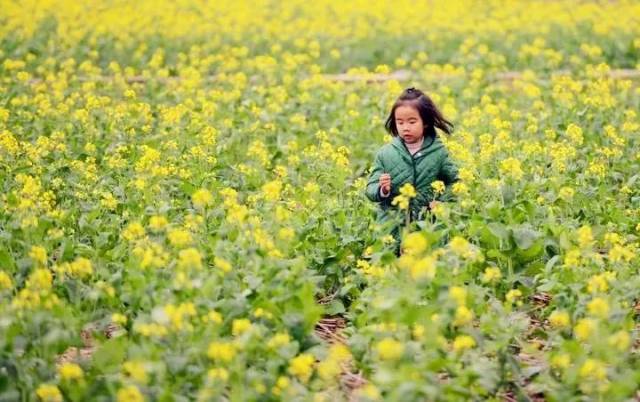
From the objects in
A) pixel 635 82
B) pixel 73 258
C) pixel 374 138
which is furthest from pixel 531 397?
pixel 635 82

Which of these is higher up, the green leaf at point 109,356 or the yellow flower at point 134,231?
the yellow flower at point 134,231

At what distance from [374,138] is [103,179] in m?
2.85

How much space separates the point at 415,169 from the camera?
20.9 ft

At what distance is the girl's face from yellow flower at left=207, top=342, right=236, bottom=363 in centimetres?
251

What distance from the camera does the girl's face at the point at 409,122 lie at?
6328 mm

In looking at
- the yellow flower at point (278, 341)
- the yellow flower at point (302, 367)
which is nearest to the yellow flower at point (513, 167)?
the yellow flower at point (278, 341)

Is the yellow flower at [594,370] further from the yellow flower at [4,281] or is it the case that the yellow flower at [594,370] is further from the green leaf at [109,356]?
the yellow flower at [4,281]

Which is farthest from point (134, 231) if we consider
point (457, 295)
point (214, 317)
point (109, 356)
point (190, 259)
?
point (457, 295)

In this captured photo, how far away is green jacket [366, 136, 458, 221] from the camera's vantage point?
20.8ft

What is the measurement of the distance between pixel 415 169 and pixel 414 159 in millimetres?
61

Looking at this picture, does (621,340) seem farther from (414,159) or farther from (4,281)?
(4,281)

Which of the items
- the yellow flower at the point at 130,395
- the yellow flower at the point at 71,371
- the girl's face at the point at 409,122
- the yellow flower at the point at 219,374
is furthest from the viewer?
the girl's face at the point at 409,122

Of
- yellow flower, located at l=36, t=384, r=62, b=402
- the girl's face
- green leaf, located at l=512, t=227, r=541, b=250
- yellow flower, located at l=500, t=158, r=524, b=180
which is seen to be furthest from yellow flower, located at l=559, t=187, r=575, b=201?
yellow flower, located at l=36, t=384, r=62, b=402

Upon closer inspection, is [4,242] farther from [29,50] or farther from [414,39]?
[414,39]
